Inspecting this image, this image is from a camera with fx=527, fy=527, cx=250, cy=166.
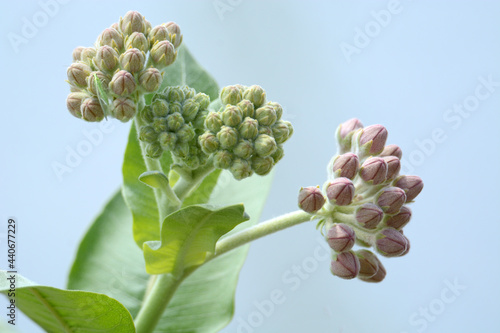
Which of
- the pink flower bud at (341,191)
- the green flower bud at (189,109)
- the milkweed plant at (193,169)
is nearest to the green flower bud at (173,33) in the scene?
the milkweed plant at (193,169)

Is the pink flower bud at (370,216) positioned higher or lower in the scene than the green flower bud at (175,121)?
higher

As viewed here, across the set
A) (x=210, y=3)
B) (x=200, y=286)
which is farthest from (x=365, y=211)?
(x=210, y=3)

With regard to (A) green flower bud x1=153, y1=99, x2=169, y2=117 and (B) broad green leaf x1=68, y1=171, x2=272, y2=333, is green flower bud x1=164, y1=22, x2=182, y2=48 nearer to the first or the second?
(A) green flower bud x1=153, y1=99, x2=169, y2=117

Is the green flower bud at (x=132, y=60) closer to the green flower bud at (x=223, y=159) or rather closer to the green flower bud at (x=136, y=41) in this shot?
the green flower bud at (x=136, y=41)

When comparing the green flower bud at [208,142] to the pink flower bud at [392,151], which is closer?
the green flower bud at [208,142]

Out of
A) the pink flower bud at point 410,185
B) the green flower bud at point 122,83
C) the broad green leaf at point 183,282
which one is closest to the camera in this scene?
the green flower bud at point 122,83

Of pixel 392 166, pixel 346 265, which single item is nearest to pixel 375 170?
pixel 392 166

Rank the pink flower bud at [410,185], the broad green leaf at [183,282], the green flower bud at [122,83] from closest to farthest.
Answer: the green flower bud at [122,83] < the pink flower bud at [410,185] < the broad green leaf at [183,282]
